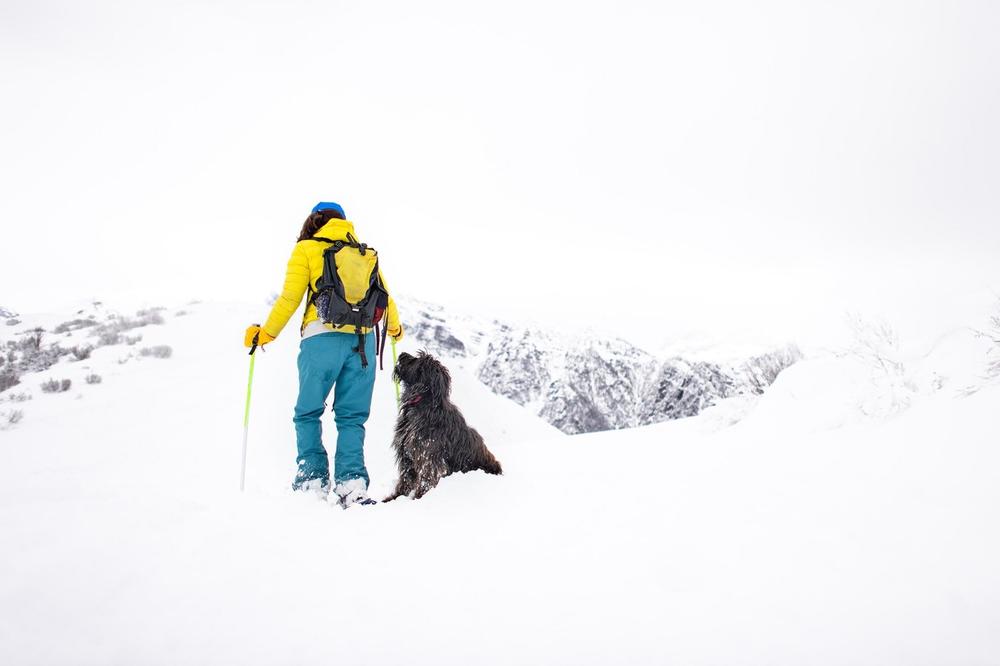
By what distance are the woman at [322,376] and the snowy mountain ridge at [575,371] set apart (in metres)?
30.0

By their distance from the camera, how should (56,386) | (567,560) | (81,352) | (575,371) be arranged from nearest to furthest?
1. (567,560)
2. (56,386)
3. (81,352)
4. (575,371)

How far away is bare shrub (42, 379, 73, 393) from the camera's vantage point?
5.73 m

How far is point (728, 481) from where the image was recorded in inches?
100

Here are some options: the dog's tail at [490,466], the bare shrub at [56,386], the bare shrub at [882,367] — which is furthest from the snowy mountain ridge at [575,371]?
the bare shrub at [56,386]

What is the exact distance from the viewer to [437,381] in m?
3.50

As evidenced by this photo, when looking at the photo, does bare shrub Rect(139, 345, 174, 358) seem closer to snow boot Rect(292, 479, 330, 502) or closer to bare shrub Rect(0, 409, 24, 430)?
bare shrub Rect(0, 409, 24, 430)

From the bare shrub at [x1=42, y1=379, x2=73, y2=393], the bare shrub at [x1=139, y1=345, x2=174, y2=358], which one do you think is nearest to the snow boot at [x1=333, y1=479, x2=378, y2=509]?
the bare shrub at [x1=42, y1=379, x2=73, y2=393]

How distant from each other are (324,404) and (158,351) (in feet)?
20.0

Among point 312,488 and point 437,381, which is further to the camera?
point 437,381

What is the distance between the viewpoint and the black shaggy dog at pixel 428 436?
125 inches

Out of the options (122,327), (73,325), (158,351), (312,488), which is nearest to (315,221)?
(312,488)

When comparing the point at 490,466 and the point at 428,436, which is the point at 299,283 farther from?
the point at 490,466

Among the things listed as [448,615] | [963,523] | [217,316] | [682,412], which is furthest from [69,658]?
[682,412]

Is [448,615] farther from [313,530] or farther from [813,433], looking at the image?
[813,433]
